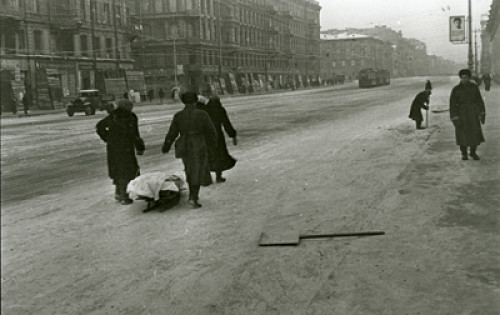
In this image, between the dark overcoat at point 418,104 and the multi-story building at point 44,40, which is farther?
the dark overcoat at point 418,104

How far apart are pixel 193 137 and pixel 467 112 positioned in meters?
6.01

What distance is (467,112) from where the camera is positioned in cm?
1057

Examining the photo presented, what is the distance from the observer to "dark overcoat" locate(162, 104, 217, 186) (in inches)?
280

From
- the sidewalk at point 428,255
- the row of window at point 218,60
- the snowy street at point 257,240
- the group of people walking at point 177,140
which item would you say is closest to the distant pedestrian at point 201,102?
the group of people walking at point 177,140

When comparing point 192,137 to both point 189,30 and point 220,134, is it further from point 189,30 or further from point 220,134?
point 189,30

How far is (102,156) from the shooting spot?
1290 cm

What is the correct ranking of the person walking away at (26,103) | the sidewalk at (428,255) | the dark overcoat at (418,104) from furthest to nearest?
1. the dark overcoat at (418,104)
2. the sidewalk at (428,255)
3. the person walking away at (26,103)

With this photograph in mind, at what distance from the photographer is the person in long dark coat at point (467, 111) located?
10547 millimetres

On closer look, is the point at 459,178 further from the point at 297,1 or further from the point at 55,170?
the point at 55,170

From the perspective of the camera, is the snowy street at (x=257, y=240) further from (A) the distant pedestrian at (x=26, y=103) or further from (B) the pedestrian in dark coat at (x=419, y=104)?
(B) the pedestrian in dark coat at (x=419, y=104)

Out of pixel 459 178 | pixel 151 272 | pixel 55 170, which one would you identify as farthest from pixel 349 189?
pixel 55 170

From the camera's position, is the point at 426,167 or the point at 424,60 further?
the point at 424,60

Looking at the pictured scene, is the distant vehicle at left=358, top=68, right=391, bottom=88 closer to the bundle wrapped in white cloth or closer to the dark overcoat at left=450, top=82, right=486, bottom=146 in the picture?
the dark overcoat at left=450, top=82, right=486, bottom=146

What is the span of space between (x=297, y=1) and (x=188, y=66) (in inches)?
1704
